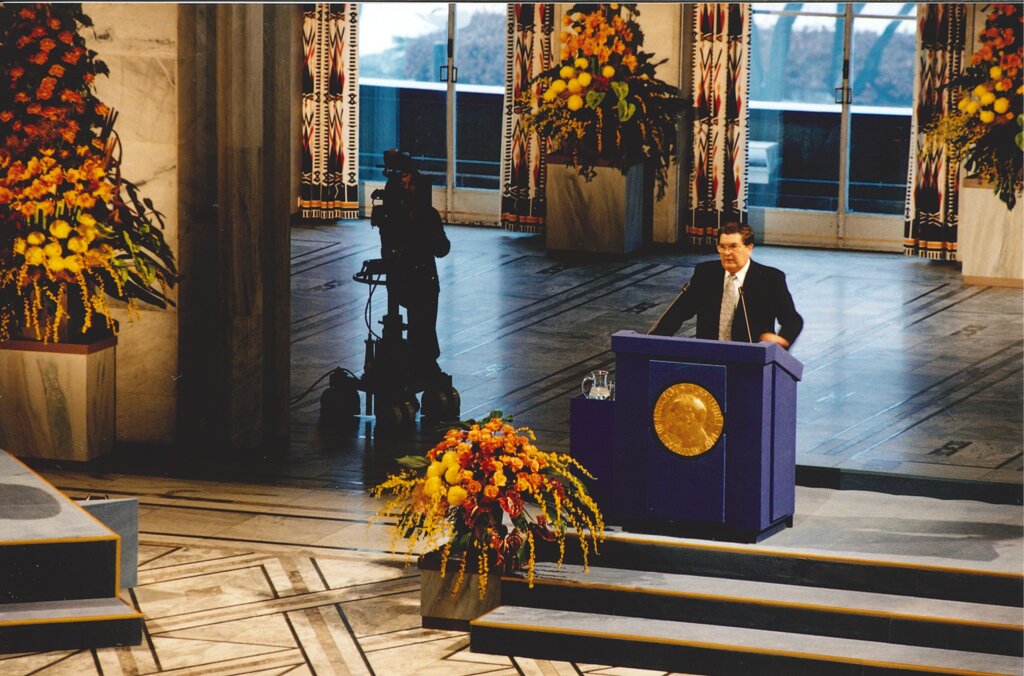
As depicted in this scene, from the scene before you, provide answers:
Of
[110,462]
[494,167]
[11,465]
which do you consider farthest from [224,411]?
[494,167]

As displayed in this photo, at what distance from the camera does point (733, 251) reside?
282 inches

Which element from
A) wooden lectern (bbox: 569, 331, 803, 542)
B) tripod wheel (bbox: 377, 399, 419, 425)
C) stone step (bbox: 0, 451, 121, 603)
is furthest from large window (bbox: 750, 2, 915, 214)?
stone step (bbox: 0, 451, 121, 603)

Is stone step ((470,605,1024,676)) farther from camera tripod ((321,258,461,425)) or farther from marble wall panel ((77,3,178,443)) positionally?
marble wall panel ((77,3,178,443))

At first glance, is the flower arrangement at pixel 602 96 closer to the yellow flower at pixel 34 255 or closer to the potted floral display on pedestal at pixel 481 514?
the yellow flower at pixel 34 255

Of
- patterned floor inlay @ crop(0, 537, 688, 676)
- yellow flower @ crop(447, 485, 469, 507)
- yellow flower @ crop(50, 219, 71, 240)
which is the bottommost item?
patterned floor inlay @ crop(0, 537, 688, 676)

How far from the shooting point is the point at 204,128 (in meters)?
9.14

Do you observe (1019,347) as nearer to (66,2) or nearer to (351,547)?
(351,547)

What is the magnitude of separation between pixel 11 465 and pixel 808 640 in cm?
383

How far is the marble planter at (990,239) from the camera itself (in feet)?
43.8

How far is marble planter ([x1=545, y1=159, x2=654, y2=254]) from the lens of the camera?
14664mm

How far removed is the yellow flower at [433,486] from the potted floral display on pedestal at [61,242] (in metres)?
2.55

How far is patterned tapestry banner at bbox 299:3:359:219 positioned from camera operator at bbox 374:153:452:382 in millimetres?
6303

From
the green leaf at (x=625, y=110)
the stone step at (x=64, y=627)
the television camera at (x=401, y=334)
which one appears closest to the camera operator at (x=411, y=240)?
the television camera at (x=401, y=334)

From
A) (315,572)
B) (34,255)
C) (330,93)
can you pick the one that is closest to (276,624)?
(315,572)
